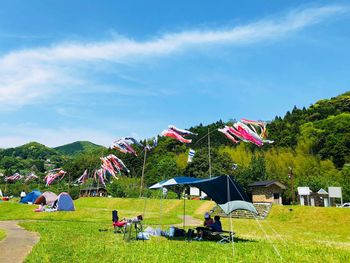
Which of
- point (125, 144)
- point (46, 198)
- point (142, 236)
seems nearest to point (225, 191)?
point (142, 236)

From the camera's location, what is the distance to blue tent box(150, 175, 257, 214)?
44.4 ft

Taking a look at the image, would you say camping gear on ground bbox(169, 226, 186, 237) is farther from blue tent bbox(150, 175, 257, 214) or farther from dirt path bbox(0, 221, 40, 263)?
dirt path bbox(0, 221, 40, 263)

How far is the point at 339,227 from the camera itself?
71.5 feet

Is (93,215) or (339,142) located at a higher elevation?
(339,142)

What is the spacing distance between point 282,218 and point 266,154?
1248 inches

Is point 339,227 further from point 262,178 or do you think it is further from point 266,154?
point 266,154

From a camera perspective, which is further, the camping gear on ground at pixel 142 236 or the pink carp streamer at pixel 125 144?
the pink carp streamer at pixel 125 144

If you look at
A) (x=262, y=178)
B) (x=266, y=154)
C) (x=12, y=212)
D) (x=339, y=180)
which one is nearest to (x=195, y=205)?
(x=262, y=178)

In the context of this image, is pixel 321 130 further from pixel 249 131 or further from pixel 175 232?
pixel 175 232

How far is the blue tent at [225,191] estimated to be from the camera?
13.5m

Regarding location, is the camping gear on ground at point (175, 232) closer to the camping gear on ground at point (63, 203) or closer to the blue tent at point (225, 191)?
the blue tent at point (225, 191)

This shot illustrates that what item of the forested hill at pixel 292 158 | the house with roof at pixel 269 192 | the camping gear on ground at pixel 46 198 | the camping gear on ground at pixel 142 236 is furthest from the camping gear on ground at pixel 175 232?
the forested hill at pixel 292 158

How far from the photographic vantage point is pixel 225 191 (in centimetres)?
1420

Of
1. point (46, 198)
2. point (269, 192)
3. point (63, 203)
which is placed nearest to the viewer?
point (63, 203)
